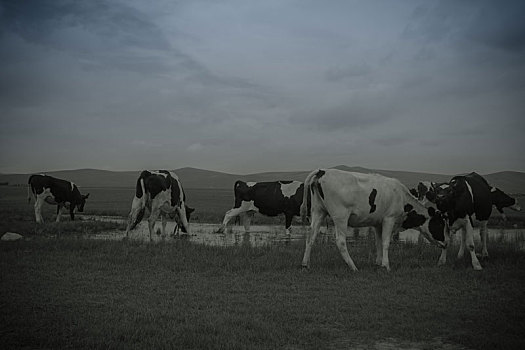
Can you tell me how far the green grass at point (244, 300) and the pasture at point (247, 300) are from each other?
0.02 meters

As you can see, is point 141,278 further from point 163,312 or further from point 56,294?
point 163,312

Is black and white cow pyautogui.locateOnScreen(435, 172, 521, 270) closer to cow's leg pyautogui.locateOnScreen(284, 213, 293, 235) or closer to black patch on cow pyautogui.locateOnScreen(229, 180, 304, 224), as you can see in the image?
cow's leg pyautogui.locateOnScreen(284, 213, 293, 235)

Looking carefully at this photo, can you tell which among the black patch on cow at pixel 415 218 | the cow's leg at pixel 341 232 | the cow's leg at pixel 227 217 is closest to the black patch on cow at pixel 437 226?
the black patch on cow at pixel 415 218

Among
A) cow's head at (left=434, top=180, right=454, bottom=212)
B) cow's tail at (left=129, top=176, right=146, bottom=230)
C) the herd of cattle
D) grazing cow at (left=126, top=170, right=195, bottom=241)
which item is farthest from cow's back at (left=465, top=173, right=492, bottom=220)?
cow's tail at (left=129, top=176, right=146, bottom=230)

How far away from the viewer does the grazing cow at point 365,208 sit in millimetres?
12508

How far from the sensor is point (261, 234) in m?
20.9

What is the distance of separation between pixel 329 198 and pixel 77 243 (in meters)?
7.73

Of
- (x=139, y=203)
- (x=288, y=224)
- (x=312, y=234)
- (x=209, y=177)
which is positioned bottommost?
(x=288, y=224)

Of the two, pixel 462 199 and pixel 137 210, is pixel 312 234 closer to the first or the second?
pixel 462 199

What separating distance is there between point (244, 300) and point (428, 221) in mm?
6777

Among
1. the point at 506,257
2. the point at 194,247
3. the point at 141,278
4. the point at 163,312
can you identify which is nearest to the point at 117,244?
the point at 194,247

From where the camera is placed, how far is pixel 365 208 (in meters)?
12.7

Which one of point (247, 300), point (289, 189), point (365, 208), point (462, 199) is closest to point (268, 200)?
point (289, 189)

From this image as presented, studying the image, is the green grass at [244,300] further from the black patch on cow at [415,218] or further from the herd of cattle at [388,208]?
the black patch on cow at [415,218]
